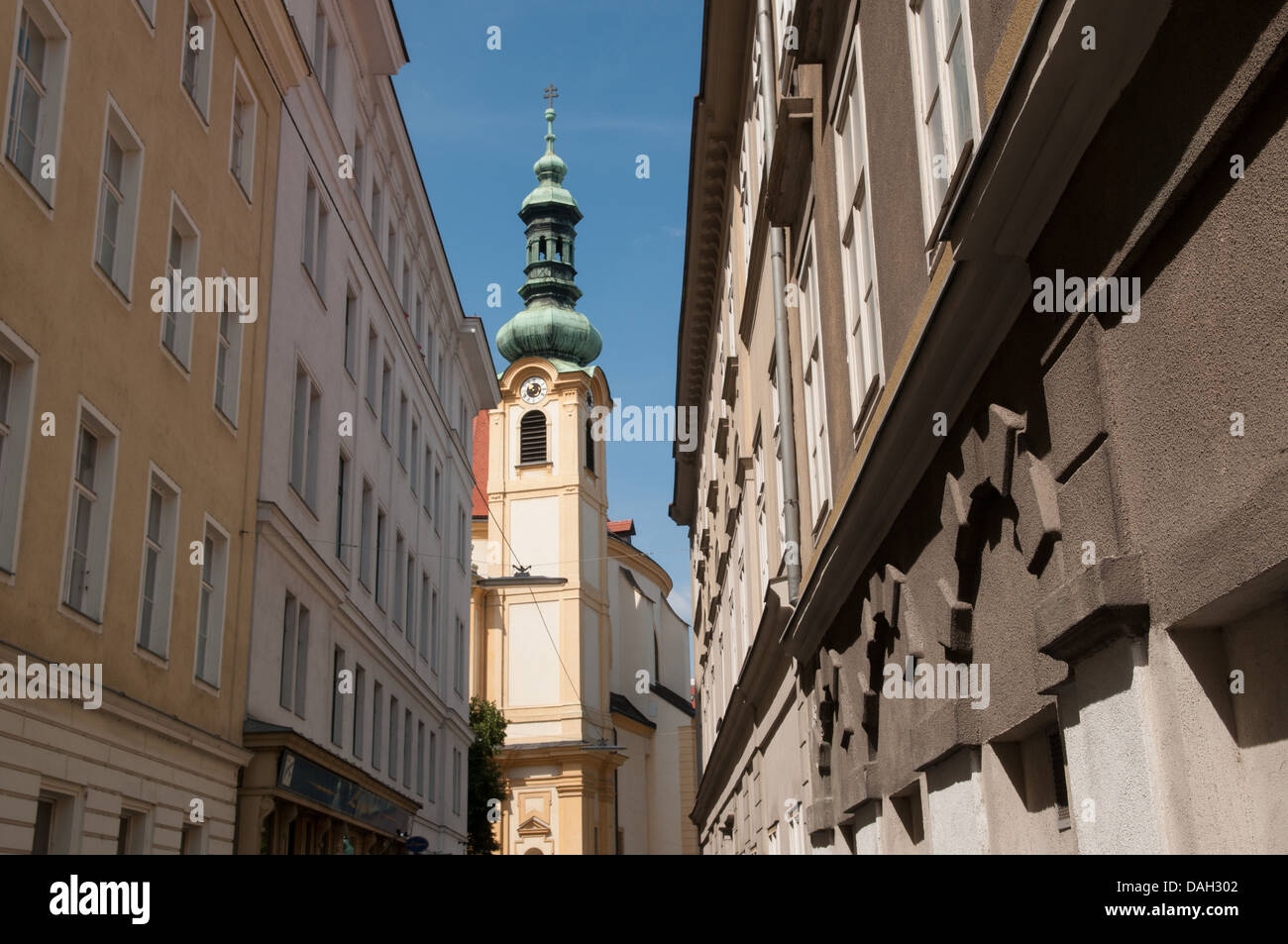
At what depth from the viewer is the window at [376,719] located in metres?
27.1

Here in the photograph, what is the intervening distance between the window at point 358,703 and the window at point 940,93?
19268mm

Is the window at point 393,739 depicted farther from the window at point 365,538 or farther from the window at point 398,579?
the window at point 365,538

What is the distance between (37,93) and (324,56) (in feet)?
41.0

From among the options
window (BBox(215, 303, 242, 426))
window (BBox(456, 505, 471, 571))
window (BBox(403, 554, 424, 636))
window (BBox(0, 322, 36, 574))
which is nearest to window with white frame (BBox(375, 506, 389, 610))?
window (BBox(403, 554, 424, 636))

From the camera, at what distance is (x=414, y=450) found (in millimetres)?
32750

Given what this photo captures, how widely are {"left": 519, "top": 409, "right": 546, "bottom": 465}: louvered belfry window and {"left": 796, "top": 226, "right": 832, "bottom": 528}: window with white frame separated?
5208 cm

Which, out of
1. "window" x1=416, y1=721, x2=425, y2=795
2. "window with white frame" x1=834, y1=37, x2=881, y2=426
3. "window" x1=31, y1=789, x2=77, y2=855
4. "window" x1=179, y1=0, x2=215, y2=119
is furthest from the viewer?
"window" x1=416, y1=721, x2=425, y2=795

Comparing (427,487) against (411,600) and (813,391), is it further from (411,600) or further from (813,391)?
(813,391)

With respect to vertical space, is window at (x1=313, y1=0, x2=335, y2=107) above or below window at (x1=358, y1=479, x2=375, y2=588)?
above

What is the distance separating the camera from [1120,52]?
190 inches

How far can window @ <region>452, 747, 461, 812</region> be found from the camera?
125 feet

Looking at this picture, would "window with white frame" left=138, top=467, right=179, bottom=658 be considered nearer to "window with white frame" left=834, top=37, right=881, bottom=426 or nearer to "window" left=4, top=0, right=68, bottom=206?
"window" left=4, top=0, right=68, bottom=206

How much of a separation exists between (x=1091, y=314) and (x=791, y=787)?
12422mm
